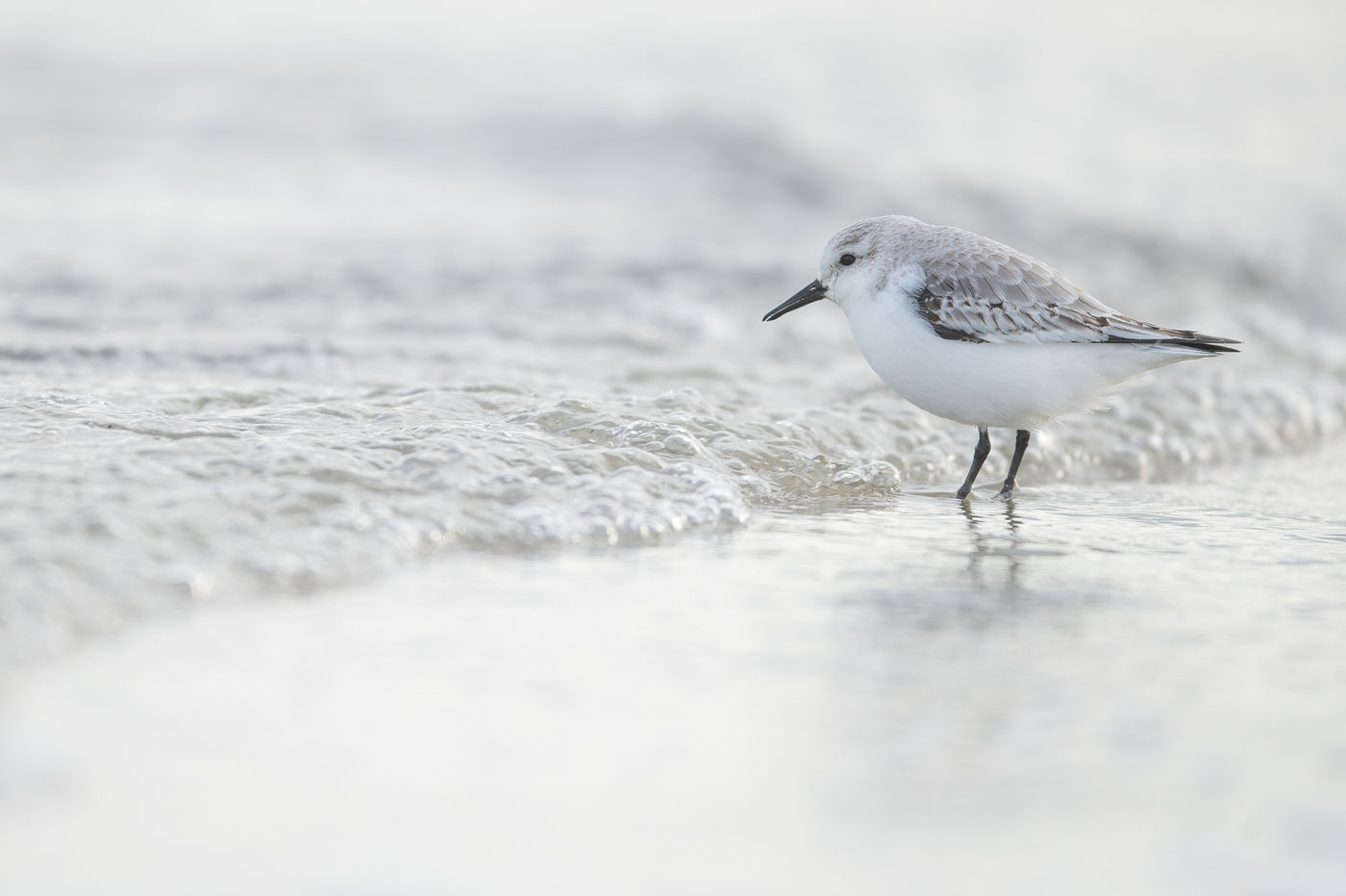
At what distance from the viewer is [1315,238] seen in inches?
430

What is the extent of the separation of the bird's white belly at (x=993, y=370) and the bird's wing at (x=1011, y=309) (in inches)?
1.5

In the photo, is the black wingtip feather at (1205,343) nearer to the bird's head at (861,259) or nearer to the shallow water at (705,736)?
the shallow water at (705,736)

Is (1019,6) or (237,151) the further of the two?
(1019,6)

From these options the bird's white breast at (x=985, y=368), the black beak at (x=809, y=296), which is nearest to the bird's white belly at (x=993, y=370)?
the bird's white breast at (x=985, y=368)

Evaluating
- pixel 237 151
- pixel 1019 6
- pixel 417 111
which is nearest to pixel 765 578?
pixel 237 151

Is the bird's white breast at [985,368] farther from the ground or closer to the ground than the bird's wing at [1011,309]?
closer to the ground

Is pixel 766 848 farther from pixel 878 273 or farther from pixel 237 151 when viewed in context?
pixel 237 151

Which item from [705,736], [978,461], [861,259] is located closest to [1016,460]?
[978,461]

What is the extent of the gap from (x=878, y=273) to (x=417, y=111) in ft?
28.8

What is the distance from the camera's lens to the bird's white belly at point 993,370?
15.1ft

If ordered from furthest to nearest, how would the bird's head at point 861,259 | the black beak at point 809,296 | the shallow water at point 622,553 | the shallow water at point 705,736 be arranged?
1. the black beak at point 809,296
2. the bird's head at point 861,259
3. the shallow water at point 622,553
4. the shallow water at point 705,736

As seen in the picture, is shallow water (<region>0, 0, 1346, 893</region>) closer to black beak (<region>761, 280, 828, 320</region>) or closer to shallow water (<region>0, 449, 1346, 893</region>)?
shallow water (<region>0, 449, 1346, 893</region>)

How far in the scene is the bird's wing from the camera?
15.0 feet

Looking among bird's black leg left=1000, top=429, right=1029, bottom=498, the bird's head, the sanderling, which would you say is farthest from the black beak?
bird's black leg left=1000, top=429, right=1029, bottom=498
